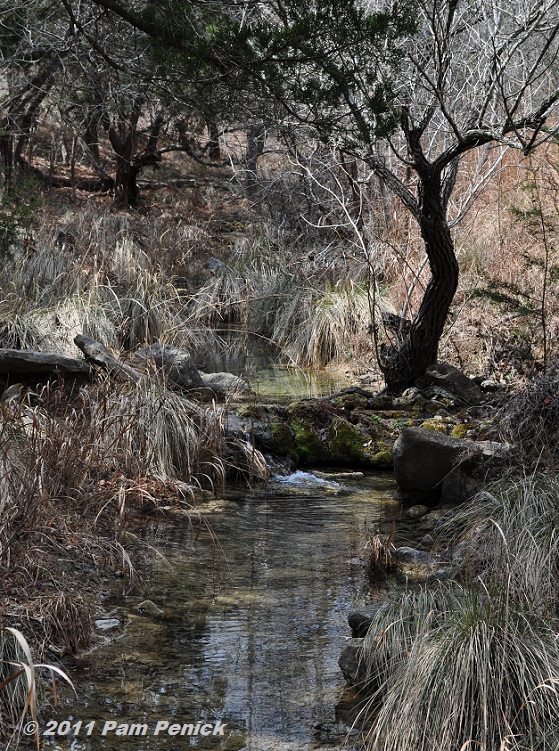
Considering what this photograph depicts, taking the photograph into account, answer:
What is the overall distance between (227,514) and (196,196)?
1253 cm

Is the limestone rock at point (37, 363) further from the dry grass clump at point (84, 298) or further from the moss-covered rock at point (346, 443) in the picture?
the moss-covered rock at point (346, 443)

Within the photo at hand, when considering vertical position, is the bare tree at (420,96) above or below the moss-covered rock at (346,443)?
above

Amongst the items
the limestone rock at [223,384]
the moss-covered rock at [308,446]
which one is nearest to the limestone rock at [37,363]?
the limestone rock at [223,384]

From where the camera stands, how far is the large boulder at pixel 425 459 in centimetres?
587

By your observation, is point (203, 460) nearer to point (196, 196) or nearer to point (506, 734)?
point (506, 734)

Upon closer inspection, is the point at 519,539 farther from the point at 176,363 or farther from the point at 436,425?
the point at 176,363

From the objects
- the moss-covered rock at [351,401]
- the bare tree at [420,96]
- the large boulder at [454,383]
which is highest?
the bare tree at [420,96]

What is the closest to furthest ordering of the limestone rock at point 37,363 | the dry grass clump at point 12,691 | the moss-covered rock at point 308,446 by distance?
the dry grass clump at point 12,691 → the limestone rock at point 37,363 → the moss-covered rock at point 308,446

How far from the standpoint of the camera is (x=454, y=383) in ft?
26.2

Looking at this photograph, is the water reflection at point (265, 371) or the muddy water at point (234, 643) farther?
the water reflection at point (265, 371)

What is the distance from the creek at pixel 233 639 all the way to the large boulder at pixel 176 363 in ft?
6.55

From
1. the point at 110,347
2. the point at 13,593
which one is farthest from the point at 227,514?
the point at 110,347

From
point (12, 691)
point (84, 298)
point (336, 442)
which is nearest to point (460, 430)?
point (336, 442)

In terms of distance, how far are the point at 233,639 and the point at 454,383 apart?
4.65 metres
